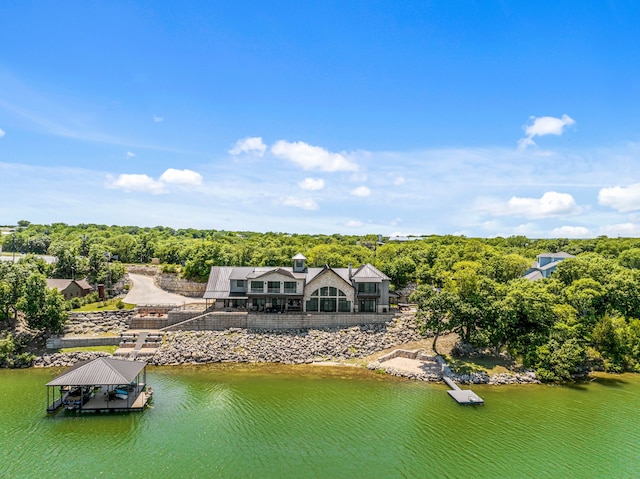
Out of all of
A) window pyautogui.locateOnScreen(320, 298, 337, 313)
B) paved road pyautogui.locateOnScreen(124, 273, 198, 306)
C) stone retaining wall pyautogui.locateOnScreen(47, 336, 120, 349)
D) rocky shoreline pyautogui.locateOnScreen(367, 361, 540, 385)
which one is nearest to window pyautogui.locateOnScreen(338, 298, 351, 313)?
window pyautogui.locateOnScreen(320, 298, 337, 313)

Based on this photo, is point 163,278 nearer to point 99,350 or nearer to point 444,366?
point 99,350

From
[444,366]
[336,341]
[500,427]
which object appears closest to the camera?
[500,427]

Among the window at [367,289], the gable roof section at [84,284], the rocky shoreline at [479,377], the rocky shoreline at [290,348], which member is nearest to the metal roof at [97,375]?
the rocky shoreline at [290,348]

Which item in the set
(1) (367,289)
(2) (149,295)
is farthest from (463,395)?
(2) (149,295)

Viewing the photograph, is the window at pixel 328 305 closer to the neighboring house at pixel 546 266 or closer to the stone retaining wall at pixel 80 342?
the stone retaining wall at pixel 80 342

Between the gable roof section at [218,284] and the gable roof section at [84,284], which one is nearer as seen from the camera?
the gable roof section at [218,284]

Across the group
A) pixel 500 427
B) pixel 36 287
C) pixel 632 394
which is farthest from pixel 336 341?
pixel 36 287
